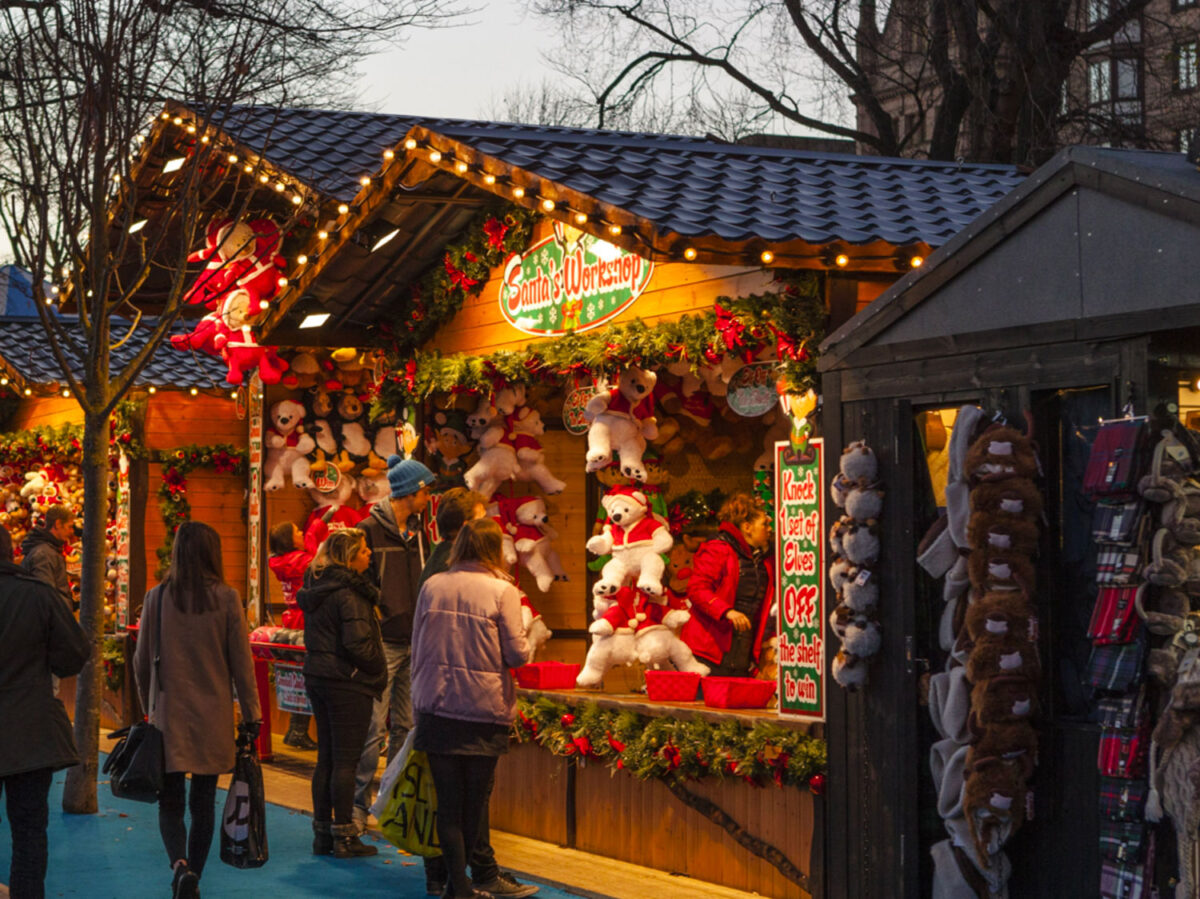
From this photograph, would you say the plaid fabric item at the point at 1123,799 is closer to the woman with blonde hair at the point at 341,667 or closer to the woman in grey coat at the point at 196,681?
the woman in grey coat at the point at 196,681

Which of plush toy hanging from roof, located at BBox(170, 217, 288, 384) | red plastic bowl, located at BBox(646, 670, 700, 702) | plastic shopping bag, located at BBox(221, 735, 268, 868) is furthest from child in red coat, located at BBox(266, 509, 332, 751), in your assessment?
plastic shopping bag, located at BBox(221, 735, 268, 868)

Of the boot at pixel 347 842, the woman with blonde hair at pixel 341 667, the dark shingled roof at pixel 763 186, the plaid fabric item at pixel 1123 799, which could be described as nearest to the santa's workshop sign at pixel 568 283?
the dark shingled roof at pixel 763 186

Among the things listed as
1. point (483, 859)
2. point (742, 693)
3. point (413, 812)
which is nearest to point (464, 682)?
point (413, 812)

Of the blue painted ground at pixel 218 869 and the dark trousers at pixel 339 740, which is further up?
the dark trousers at pixel 339 740

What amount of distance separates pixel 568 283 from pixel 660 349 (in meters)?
1.36

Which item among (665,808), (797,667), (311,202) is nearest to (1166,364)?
(797,667)

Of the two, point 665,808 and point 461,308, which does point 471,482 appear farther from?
point 665,808

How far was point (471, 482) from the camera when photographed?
1077 centimetres

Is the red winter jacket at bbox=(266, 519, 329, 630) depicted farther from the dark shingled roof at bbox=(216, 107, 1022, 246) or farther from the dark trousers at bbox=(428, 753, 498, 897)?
the dark trousers at bbox=(428, 753, 498, 897)

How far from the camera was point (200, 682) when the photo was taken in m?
7.41

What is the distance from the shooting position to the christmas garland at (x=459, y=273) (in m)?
10.5

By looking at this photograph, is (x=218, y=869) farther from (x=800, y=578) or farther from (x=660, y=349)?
(x=660, y=349)

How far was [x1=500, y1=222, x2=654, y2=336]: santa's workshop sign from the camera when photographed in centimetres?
932

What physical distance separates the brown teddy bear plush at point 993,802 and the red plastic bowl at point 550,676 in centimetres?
400
